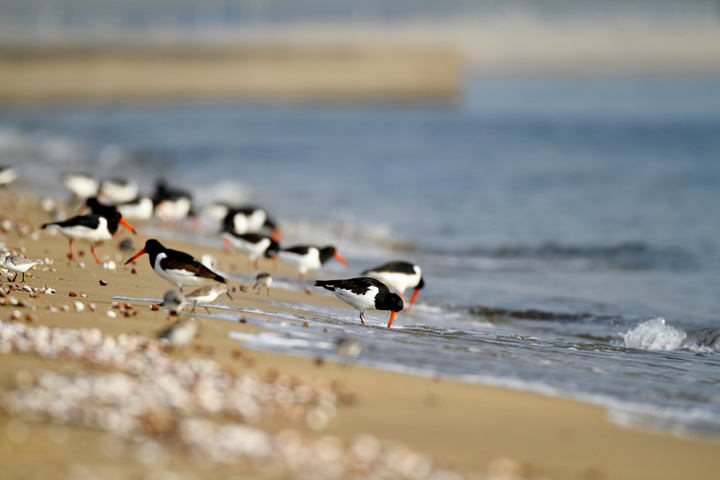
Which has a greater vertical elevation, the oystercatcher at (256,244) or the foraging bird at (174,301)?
the oystercatcher at (256,244)

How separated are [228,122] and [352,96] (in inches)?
535

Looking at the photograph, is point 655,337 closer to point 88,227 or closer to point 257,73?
point 88,227

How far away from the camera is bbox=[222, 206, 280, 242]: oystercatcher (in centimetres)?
1266

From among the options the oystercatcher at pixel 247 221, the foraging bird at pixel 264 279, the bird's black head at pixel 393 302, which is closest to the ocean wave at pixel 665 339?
the bird's black head at pixel 393 302

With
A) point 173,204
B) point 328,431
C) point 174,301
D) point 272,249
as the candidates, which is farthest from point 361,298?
point 173,204

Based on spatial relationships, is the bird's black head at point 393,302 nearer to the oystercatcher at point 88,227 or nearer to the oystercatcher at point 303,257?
the oystercatcher at point 303,257

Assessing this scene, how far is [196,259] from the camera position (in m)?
8.86

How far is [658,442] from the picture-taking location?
210 inches

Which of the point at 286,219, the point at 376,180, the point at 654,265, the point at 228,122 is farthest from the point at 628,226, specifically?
the point at 228,122

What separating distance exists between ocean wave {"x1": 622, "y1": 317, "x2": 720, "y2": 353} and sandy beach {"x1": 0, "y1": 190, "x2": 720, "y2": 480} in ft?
10.1

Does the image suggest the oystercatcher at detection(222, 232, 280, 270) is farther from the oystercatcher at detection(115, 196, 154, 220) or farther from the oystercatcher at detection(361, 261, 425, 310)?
the oystercatcher at detection(115, 196, 154, 220)

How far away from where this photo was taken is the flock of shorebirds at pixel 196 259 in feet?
26.4

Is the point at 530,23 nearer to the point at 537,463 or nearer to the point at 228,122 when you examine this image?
the point at 228,122

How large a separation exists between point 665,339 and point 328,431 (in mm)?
5034
